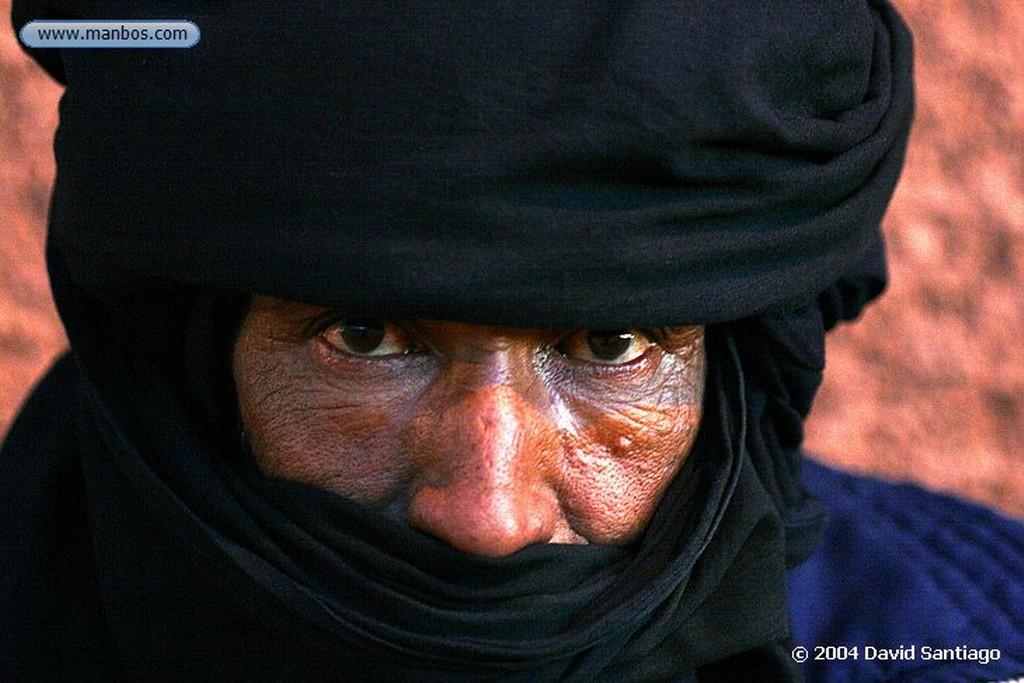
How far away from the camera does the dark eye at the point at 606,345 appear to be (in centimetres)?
153

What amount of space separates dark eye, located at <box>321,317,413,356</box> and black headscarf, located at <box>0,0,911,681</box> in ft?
0.41

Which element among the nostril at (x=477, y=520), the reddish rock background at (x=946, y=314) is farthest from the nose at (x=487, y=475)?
the reddish rock background at (x=946, y=314)

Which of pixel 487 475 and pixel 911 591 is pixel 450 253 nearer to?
pixel 487 475

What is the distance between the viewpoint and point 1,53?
8.96 ft

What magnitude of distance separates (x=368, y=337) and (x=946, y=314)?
2.00 meters

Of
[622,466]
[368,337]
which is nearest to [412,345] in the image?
[368,337]

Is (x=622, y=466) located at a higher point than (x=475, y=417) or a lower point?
lower

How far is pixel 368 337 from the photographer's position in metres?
1.52

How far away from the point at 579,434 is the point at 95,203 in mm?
583

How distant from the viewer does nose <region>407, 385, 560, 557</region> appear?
4.62 ft

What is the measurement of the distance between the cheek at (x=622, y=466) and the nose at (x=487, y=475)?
0.05 m

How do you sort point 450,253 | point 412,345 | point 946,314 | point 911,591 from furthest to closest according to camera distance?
point 946,314
point 911,591
point 412,345
point 450,253

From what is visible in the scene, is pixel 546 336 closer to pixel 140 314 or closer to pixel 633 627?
pixel 633 627

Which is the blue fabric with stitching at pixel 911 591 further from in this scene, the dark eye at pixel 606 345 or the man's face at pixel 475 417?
the dark eye at pixel 606 345
